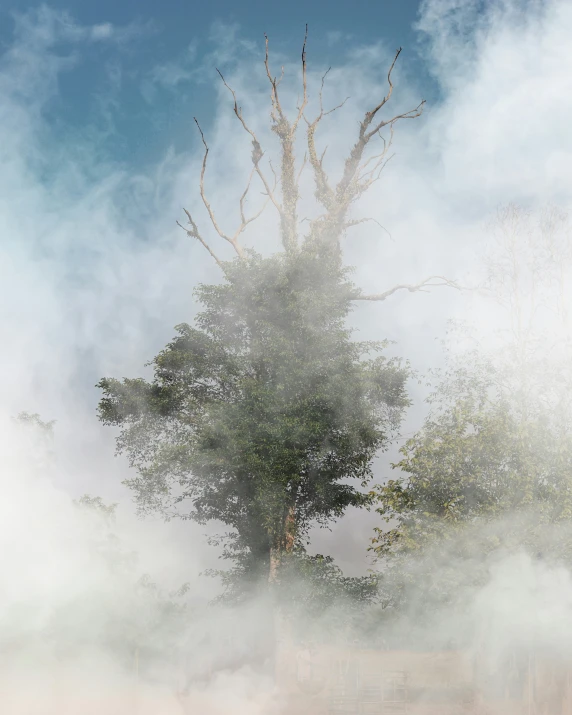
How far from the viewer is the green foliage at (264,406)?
829 inches

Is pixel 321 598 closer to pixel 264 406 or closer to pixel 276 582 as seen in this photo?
pixel 276 582

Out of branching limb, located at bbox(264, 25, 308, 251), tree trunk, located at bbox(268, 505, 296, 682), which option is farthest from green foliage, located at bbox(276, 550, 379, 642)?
branching limb, located at bbox(264, 25, 308, 251)

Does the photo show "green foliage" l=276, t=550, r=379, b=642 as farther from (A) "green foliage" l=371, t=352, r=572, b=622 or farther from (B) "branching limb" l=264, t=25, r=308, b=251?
(B) "branching limb" l=264, t=25, r=308, b=251

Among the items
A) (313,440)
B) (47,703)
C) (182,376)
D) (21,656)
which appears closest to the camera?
(21,656)

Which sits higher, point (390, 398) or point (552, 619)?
point (390, 398)

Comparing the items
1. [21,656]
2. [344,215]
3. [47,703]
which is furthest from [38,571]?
[344,215]

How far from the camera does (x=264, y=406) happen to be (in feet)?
69.8

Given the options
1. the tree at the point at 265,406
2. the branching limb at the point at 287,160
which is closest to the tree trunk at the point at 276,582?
the tree at the point at 265,406

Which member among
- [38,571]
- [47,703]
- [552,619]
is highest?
[552,619]

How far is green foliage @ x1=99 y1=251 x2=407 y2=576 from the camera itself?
2105 cm

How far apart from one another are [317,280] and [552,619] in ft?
39.9

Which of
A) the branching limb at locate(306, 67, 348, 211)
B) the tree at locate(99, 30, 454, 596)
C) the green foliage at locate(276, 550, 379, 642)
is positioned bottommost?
the green foliage at locate(276, 550, 379, 642)

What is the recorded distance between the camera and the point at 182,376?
76.3 feet

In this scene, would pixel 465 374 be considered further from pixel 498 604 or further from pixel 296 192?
pixel 296 192
